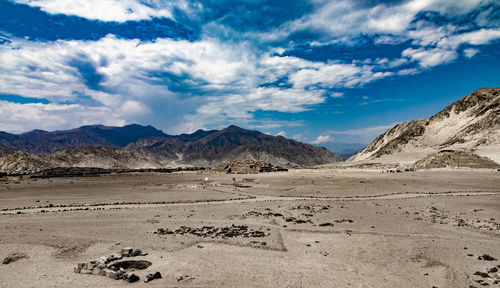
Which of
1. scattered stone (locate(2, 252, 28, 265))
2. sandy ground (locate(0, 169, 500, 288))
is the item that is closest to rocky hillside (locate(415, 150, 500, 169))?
sandy ground (locate(0, 169, 500, 288))

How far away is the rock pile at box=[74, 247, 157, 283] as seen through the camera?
1188 cm

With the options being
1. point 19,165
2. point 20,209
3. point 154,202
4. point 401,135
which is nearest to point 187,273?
point 154,202

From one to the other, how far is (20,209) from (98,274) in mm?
24805

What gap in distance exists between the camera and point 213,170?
105750mm

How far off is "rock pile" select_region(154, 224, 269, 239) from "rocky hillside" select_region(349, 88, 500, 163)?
286 feet

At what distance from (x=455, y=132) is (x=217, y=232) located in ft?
401

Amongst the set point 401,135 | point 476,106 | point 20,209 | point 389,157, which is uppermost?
point 476,106

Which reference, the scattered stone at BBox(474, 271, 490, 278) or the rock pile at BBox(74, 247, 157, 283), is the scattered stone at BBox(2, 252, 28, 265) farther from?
the scattered stone at BBox(474, 271, 490, 278)

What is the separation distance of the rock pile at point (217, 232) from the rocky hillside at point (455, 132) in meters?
87.2

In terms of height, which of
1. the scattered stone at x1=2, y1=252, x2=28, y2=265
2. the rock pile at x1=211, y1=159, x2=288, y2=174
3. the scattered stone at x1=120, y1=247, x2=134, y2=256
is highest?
the rock pile at x1=211, y1=159, x2=288, y2=174

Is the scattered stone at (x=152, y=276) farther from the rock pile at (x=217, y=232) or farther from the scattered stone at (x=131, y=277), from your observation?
the rock pile at (x=217, y=232)

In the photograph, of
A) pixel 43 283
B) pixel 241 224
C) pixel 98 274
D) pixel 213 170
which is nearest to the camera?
pixel 43 283

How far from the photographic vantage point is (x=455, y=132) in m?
111

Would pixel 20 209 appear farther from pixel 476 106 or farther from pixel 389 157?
pixel 476 106
